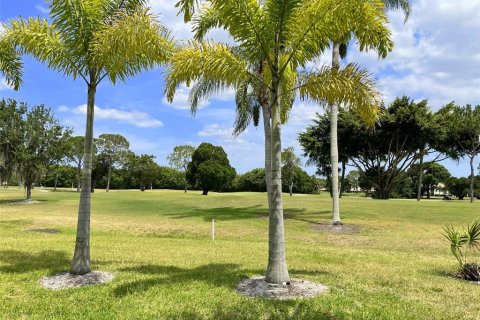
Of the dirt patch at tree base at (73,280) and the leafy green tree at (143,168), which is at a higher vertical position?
the leafy green tree at (143,168)

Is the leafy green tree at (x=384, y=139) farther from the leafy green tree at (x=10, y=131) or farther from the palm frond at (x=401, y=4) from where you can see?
the leafy green tree at (x=10, y=131)

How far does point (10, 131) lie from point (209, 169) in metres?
28.7

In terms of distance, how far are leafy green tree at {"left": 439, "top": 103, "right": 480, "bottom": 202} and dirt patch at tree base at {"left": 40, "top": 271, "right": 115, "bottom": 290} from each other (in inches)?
1576

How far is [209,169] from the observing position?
6066cm

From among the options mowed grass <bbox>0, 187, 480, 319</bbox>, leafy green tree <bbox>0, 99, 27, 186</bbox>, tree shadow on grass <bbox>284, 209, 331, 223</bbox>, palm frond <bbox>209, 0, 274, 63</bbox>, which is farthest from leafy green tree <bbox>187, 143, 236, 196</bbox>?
palm frond <bbox>209, 0, 274, 63</bbox>

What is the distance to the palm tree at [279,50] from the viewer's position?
297 inches

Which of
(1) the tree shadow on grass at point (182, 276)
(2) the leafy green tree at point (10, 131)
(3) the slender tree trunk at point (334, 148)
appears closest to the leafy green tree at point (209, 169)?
(2) the leafy green tree at point (10, 131)

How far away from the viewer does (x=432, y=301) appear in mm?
7309

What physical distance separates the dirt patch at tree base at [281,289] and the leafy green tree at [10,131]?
35957 millimetres

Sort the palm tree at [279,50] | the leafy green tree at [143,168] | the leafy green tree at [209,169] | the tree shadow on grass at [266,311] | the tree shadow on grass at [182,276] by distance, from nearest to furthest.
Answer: the tree shadow on grass at [266,311] → the palm tree at [279,50] → the tree shadow on grass at [182,276] → the leafy green tree at [209,169] → the leafy green tree at [143,168]

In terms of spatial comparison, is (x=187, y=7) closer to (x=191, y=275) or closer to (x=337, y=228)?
(x=191, y=275)

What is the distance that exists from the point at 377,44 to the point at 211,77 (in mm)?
3470

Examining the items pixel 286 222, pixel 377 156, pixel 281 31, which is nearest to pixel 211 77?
pixel 281 31

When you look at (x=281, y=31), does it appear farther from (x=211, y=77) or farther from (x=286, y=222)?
(x=286, y=222)
